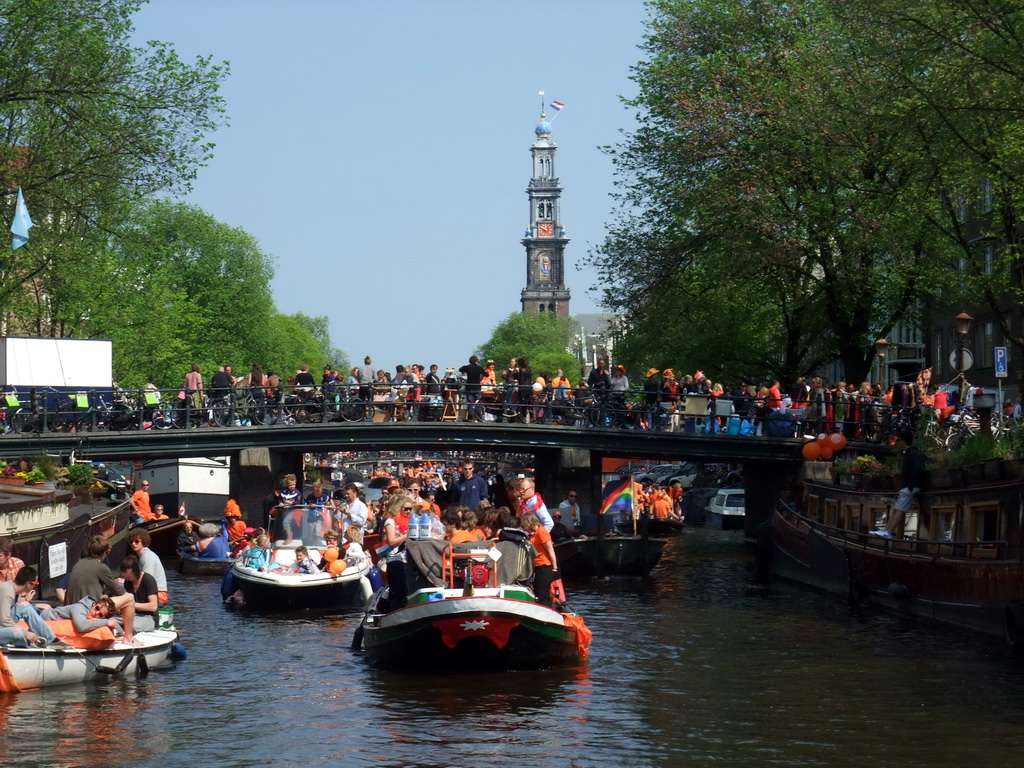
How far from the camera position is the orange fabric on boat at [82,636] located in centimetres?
1964

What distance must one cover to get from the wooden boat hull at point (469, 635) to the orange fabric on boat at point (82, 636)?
3295 mm

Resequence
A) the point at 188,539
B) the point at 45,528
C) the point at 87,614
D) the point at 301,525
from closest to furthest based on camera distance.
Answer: the point at 87,614 < the point at 45,528 < the point at 301,525 < the point at 188,539

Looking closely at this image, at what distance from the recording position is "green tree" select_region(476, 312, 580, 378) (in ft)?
578

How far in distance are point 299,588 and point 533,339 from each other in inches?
6062

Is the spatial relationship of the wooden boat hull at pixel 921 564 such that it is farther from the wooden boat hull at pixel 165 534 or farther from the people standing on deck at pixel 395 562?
the wooden boat hull at pixel 165 534

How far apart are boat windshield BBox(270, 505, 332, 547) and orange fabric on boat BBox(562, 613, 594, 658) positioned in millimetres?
8804

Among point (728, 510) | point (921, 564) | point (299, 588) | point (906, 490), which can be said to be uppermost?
point (906, 490)

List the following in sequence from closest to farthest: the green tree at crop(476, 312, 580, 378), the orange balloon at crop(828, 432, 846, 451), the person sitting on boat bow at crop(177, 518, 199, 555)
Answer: the person sitting on boat bow at crop(177, 518, 199, 555), the orange balloon at crop(828, 432, 846, 451), the green tree at crop(476, 312, 580, 378)

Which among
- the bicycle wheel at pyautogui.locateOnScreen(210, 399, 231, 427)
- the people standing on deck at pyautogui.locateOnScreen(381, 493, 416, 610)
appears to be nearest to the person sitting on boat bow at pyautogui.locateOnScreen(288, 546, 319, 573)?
the people standing on deck at pyautogui.locateOnScreen(381, 493, 416, 610)

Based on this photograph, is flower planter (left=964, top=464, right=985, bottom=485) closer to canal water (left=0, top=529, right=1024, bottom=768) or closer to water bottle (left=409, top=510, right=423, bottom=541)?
canal water (left=0, top=529, right=1024, bottom=768)

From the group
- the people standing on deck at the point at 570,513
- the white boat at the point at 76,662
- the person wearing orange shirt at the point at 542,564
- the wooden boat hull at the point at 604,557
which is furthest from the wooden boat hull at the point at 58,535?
the people standing on deck at the point at 570,513

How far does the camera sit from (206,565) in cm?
3800

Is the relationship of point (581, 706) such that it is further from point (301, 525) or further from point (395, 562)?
point (301, 525)

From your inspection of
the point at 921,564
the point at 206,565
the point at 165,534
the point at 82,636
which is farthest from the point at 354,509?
the point at 165,534
